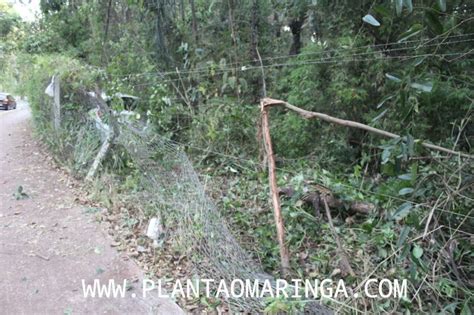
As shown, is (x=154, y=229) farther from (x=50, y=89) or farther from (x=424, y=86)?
(x=50, y=89)

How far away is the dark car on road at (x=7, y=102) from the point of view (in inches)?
629

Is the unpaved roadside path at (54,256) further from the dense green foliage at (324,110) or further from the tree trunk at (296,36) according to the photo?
the tree trunk at (296,36)

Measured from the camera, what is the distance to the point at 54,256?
3.57 m

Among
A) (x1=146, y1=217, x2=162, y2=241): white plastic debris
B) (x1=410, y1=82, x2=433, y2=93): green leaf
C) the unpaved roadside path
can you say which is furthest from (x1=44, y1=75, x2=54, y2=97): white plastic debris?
(x1=410, y1=82, x2=433, y2=93): green leaf

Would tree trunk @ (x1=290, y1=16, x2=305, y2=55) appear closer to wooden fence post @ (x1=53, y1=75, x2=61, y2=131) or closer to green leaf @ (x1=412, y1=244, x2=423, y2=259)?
wooden fence post @ (x1=53, y1=75, x2=61, y2=131)

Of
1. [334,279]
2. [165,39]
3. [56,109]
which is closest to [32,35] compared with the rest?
[56,109]

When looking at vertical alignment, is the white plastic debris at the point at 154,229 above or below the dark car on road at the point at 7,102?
below

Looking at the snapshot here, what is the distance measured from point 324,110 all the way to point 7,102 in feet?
50.8

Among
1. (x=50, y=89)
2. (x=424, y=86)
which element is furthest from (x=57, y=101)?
(x=424, y=86)

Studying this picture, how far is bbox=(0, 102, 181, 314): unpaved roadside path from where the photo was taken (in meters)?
2.86

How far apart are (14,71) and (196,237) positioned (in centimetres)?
1430

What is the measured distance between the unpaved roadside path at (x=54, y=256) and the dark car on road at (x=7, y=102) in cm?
1209

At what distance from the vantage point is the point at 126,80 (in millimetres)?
6422

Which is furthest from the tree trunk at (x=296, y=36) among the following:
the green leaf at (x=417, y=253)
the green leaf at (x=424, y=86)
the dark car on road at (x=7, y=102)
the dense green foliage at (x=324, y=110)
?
the dark car on road at (x=7, y=102)
